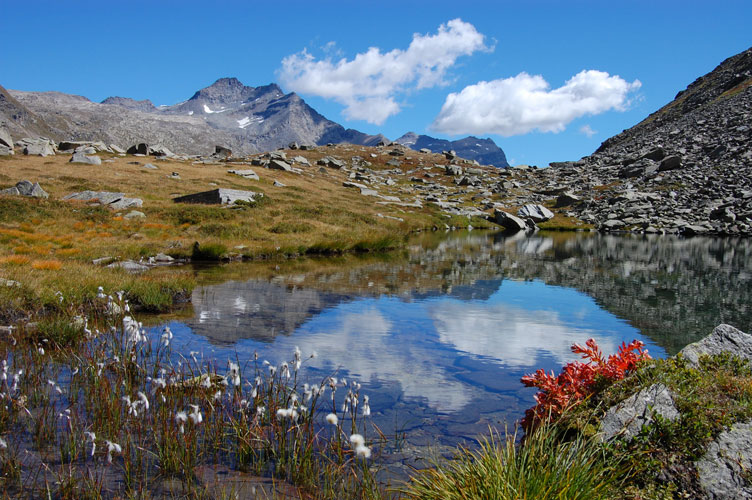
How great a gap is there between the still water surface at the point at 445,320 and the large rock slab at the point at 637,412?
2.69 meters

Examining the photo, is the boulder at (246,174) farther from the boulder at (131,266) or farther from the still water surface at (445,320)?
the boulder at (131,266)

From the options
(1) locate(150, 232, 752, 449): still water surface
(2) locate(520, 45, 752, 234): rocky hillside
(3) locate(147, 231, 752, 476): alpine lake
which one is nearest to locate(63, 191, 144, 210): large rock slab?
(3) locate(147, 231, 752, 476): alpine lake

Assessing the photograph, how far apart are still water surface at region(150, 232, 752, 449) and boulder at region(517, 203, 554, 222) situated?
4859 centimetres

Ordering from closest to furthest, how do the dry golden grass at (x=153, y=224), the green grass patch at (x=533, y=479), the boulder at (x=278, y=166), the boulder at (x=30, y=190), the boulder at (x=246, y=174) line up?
the green grass patch at (x=533, y=479) < the dry golden grass at (x=153, y=224) < the boulder at (x=30, y=190) < the boulder at (x=246, y=174) < the boulder at (x=278, y=166)

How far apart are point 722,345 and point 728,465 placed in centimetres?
323

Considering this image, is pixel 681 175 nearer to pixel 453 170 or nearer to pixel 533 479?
pixel 453 170

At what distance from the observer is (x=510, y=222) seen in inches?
3022

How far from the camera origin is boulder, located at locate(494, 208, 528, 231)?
75.8m

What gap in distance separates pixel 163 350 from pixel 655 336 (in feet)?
45.4

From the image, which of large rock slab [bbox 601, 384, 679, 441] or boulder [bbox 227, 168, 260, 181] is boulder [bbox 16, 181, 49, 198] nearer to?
boulder [bbox 227, 168, 260, 181]

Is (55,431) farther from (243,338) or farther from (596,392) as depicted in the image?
(596,392)

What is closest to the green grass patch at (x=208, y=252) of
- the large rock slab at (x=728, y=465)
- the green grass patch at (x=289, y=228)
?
the green grass patch at (x=289, y=228)

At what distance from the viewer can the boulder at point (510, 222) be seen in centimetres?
7575

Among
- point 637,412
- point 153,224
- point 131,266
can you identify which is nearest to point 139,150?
point 153,224
